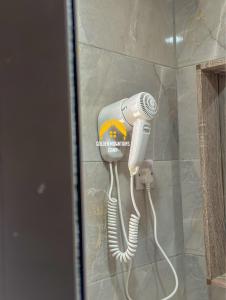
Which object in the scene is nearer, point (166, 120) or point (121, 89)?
point (121, 89)

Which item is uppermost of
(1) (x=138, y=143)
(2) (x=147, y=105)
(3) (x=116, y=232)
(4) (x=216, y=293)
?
(2) (x=147, y=105)

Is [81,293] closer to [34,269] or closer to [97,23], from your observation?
[34,269]

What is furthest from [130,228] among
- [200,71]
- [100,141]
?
[200,71]

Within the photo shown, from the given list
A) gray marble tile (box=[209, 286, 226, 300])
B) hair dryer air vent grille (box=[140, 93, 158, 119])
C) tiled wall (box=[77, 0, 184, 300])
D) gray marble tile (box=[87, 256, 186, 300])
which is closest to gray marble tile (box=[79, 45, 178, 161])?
tiled wall (box=[77, 0, 184, 300])

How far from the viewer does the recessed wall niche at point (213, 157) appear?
1.27 m

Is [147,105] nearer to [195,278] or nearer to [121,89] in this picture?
[121,89]

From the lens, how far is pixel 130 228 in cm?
115

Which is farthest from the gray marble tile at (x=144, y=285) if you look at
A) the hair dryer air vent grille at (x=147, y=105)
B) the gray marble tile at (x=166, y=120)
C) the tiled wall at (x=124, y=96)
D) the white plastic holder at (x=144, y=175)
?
the hair dryer air vent grille at (x=147, y=105)

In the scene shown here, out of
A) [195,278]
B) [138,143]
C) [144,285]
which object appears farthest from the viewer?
[195,278]

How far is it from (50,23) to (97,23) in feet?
2.85

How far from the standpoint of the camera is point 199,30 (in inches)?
52.9

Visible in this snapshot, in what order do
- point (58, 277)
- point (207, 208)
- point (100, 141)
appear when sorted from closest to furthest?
point (58, 277), point (100, 141), point (207, 208)

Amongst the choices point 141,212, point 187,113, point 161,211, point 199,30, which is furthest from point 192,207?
point 199,30

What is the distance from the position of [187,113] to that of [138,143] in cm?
35
